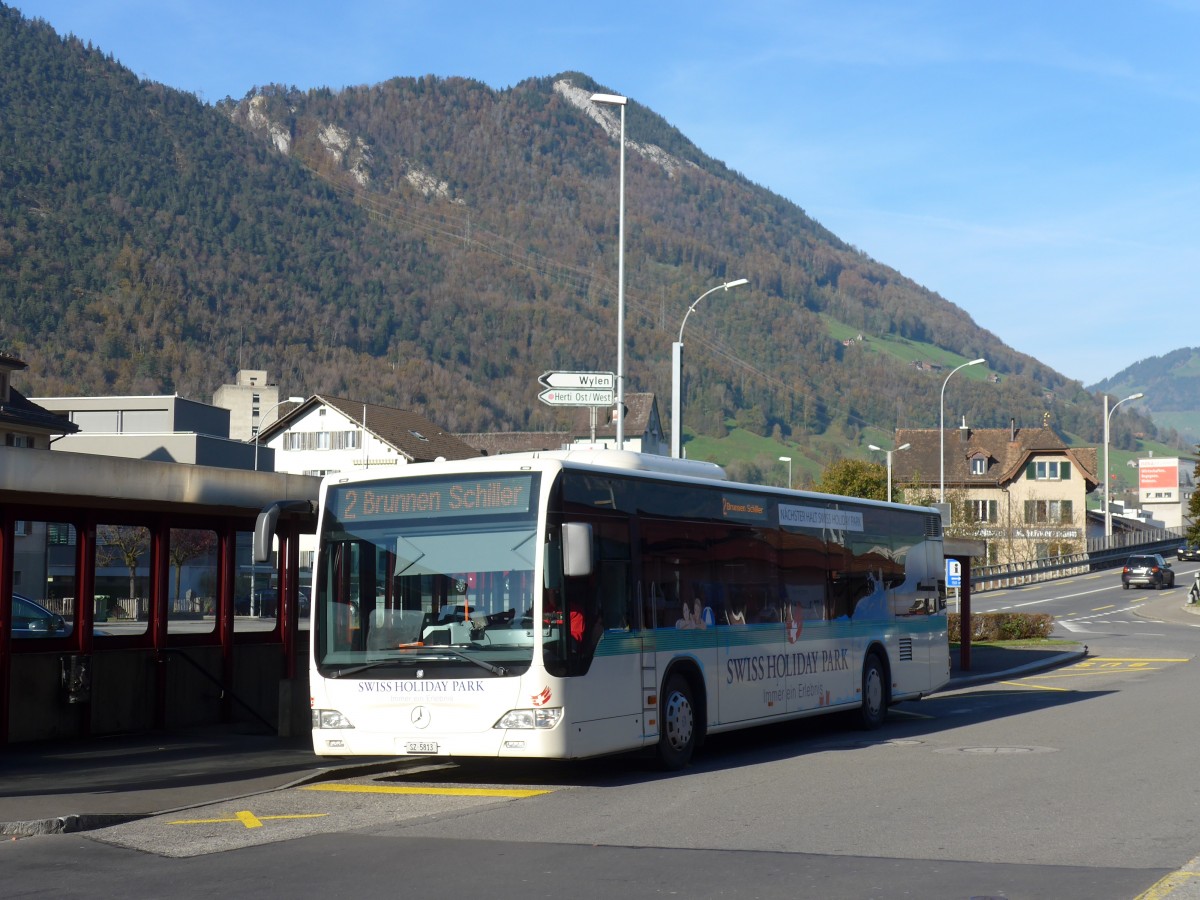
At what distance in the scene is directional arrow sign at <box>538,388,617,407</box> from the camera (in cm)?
2034

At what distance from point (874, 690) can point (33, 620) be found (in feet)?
33.7

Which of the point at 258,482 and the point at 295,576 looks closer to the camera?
the point at 258,482

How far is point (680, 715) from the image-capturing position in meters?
14.0

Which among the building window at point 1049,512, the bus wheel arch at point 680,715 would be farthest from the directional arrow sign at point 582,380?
the building window at point 1049,512

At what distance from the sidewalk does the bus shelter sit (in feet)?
1.59

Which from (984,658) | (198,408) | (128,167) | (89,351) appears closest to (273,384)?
(89,351)

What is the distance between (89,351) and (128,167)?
52449 mm

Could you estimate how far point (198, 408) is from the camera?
111 meters

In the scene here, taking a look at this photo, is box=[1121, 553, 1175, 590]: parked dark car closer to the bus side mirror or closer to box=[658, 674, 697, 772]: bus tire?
box=[658, 674, 697, 772]: bus tire

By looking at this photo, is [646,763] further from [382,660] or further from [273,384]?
[273,384]

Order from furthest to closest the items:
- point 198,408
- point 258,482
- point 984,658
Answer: point 198,408 < point 984,658 < point 258,482

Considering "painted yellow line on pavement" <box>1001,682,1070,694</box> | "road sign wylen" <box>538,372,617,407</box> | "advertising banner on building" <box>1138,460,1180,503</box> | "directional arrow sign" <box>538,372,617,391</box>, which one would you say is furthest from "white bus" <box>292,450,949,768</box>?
"advertising banner on building" <box>1138,460,1180,503</box>

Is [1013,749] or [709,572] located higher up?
[709,572]

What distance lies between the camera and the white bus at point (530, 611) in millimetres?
12281
